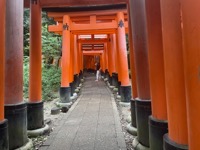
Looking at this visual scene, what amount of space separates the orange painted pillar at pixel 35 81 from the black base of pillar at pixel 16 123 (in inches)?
49.1

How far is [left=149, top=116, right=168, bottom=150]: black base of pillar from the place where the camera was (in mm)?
2859

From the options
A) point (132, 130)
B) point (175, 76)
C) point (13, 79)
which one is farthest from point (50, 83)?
point (175, 76)

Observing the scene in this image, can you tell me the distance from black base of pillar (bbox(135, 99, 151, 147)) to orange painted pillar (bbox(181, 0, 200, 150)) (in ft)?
6.87

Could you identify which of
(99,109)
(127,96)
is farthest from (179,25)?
(127,96)

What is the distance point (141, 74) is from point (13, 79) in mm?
2437

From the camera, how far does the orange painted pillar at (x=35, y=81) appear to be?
5582 millimetres

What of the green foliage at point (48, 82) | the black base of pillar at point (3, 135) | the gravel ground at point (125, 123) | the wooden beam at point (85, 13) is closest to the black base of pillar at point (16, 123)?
the black base of pillar at point (3, 135)

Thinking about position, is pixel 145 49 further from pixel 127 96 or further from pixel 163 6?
pixel 127 96

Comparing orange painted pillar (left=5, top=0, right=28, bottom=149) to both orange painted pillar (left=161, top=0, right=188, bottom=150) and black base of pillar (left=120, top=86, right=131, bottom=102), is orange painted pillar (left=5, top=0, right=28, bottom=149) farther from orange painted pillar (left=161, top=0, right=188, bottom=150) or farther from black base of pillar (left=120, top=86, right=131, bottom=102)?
black base of pillar (left=120, top=86, right=131, bottom=102)

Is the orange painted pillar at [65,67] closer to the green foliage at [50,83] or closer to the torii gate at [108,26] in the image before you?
the torii gate at [108,26]

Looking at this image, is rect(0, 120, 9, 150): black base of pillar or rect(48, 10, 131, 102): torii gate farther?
rect(48, 10, 131, 102): torii gate

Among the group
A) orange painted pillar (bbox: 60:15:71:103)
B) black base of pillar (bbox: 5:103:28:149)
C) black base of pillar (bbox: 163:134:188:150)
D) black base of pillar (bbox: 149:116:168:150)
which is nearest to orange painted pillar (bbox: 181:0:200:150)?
black base of pillar (bbox: 163:134:188:150)

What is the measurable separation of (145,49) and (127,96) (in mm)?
5693

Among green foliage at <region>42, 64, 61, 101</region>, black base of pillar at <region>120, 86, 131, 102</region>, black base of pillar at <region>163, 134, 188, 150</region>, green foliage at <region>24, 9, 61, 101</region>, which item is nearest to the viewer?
black base of pillar at <region>163, 134, 188, 150</region>
